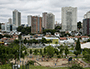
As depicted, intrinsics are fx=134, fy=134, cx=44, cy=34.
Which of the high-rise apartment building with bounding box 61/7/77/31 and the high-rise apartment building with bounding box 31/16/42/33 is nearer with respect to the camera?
the high-rise apartment building with bounding box 31/16/42/33

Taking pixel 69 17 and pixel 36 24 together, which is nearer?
pixel 36 24

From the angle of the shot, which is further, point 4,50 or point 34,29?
point 34,29

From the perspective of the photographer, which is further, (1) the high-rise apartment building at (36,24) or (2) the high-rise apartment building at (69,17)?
(2) the high-rise apartment building at (69,17)

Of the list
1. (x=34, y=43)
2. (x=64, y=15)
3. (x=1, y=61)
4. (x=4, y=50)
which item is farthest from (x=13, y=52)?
(x=64, y=15)

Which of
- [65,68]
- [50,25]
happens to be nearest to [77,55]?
[65,68]

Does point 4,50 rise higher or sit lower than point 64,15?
lower

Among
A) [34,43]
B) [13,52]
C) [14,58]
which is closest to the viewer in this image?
[14,58]

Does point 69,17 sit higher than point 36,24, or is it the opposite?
point 69,17

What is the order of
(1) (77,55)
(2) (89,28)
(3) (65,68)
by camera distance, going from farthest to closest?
1. (2) (89,28)
2. (1) (77,55)
3. (3) (65,68)

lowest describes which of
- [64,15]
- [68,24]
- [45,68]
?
[45,68]

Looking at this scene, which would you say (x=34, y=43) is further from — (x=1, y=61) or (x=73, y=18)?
(x=73, y=18)
